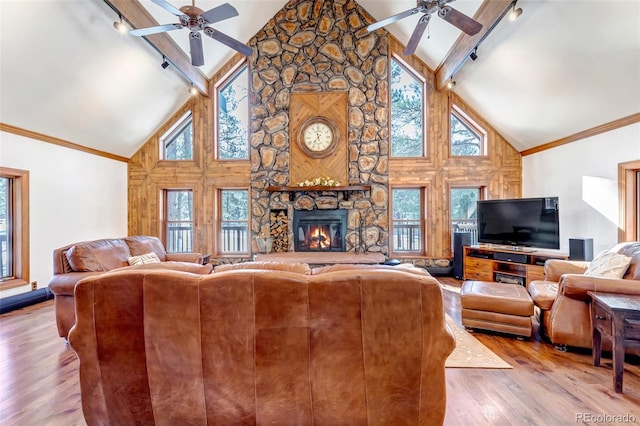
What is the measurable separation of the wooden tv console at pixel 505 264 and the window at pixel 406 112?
235cm

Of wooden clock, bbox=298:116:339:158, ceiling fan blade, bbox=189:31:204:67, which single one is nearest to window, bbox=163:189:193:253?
wooden clock, bbox=298:116:339:158

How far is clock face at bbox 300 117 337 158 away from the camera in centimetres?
598

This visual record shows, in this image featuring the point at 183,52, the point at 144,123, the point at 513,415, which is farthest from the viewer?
the point at 144,123

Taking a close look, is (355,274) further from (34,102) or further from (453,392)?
(34,102)

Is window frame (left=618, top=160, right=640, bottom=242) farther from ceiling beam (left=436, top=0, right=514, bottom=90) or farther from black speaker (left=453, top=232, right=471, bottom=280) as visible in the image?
ceiling beam (left=436, top=0, right=514, bottom=90)

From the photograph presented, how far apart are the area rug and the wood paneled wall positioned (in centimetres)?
309

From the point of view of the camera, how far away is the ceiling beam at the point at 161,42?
3707 mm

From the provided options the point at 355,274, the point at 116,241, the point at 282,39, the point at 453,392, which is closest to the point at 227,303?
the point at 355,274

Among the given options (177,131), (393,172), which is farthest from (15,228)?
(393,172)

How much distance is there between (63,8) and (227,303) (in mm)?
4278

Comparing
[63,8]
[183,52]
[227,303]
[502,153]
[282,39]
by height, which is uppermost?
[282,39]

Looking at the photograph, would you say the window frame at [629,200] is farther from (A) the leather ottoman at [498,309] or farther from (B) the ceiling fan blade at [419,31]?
(B) the ceiling fan blade at [419,31]

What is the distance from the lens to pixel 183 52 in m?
5.08

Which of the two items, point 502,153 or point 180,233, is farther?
point 180,233
